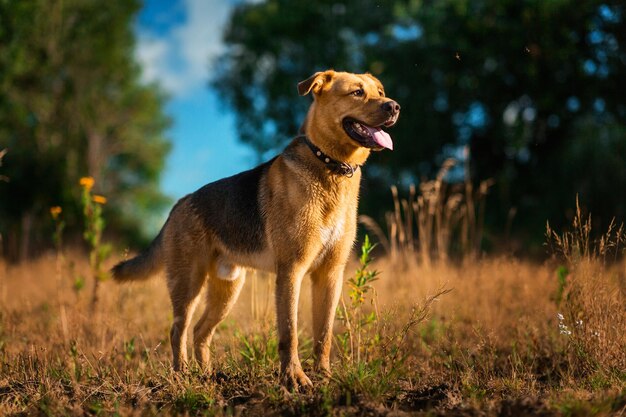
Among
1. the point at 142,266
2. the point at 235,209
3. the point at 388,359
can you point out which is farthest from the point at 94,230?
the point at 388,359

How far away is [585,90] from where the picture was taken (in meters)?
19.0

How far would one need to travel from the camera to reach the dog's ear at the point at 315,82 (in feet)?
16.2

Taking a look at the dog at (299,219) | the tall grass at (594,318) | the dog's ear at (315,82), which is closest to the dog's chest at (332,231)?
the dog at (299,219)

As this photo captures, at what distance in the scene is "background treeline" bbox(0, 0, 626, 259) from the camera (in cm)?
1827

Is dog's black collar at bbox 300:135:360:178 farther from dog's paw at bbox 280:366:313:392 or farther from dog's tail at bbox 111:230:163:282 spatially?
dog's tail at bbox 111:230:163:282

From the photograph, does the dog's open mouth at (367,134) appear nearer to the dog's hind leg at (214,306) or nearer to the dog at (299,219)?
the dog at (299,219)

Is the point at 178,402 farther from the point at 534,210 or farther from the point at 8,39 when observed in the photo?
the point at 8,39

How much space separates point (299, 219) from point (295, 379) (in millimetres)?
1222

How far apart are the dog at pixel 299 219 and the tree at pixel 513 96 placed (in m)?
12.4

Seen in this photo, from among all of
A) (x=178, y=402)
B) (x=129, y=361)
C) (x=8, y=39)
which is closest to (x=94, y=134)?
(x=8, y=39)

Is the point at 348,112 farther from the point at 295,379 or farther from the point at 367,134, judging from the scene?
the point at 295,379

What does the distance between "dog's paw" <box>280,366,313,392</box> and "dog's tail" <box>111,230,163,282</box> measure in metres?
2.15

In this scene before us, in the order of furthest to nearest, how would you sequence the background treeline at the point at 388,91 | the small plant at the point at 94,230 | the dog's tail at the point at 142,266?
the background treeline at the point at 388,91 → the small plant at the point at 94,230 → the dog's tail at the point at 142,266

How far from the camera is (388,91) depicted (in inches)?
824
